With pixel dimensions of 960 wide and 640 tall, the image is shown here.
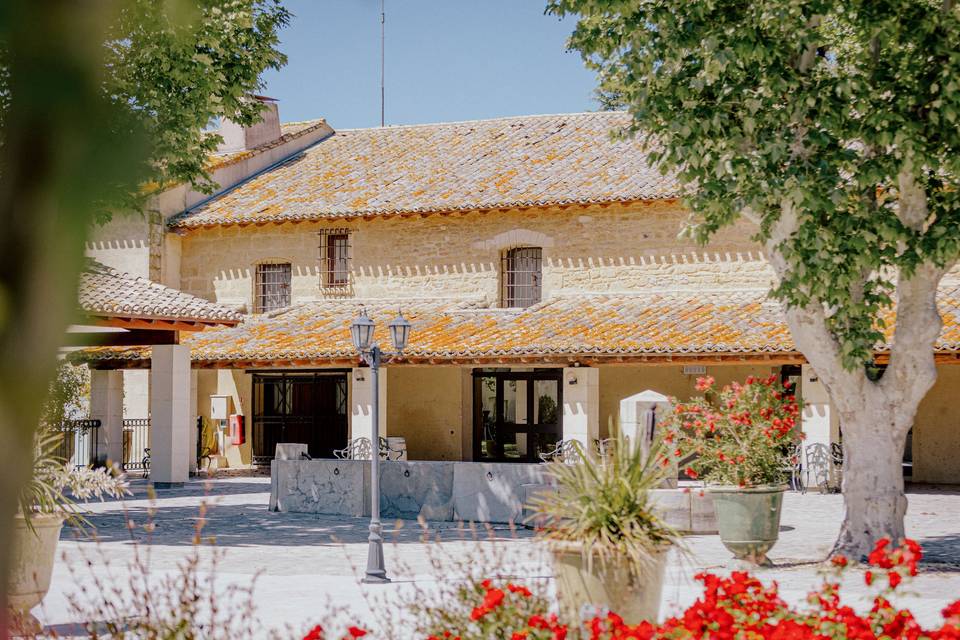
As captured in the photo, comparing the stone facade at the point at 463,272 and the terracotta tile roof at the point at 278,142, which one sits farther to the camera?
the terracotta tile roof at the point at 278,142

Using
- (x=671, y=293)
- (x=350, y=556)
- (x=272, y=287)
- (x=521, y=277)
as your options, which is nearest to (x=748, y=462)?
(x=350, y=556)

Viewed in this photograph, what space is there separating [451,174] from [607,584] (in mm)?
21648

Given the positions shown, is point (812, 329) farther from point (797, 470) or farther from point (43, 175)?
point (43, 175)

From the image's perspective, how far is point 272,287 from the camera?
1126 inches

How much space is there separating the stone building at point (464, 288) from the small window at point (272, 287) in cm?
5

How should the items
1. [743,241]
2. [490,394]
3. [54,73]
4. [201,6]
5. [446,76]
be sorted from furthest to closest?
[490,394] < [743,241] < [446,76] < [201,6] < [54,73]

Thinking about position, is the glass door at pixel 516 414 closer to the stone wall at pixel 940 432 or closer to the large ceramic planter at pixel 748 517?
the stone wall at pixel 940 432

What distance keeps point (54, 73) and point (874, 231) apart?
36.7 feet

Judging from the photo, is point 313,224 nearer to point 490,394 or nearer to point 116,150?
point 490,394

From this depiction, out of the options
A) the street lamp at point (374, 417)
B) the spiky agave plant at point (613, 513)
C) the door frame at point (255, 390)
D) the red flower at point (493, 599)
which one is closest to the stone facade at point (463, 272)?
the door frame at point (255, 390)

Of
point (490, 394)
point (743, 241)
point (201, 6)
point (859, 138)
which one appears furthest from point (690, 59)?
point (490, 394)

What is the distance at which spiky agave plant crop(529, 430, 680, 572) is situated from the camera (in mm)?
6816

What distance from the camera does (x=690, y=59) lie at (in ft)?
38.4

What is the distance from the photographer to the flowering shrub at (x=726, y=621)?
4.93 m
